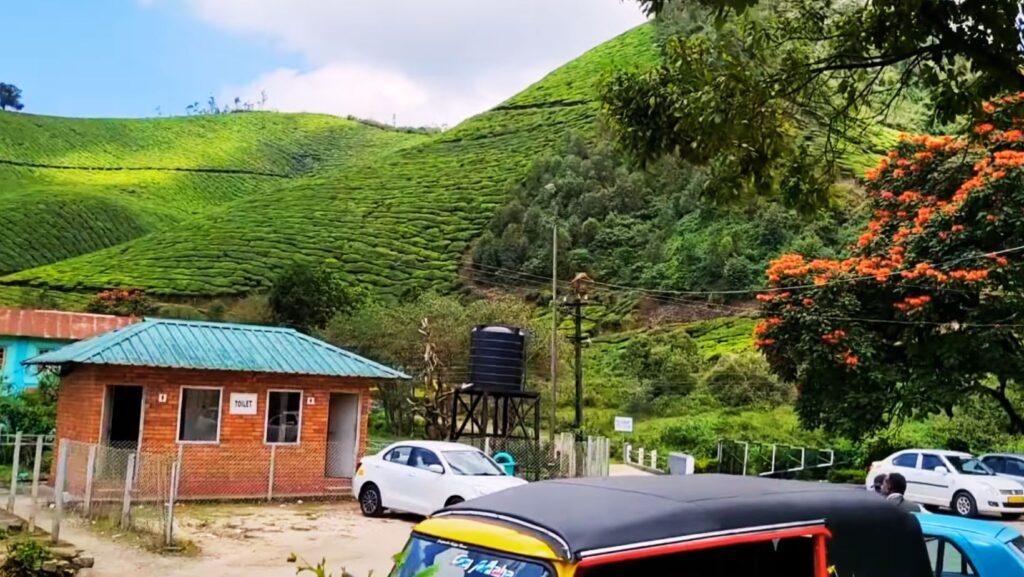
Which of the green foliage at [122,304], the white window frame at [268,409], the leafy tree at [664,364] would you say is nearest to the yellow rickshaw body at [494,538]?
the white window frame at [268,409]

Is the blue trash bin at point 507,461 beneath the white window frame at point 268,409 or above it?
beneath

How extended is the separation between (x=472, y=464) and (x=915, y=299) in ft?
42.0

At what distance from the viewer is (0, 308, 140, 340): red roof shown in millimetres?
38688

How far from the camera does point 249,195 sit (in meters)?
98.4

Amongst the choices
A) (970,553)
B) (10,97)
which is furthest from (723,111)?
(10,97)

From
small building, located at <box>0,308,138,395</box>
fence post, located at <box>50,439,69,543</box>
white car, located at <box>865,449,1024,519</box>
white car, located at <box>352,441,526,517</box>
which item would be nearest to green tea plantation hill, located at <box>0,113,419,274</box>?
small building, located at <box>0,308,138,395</box>

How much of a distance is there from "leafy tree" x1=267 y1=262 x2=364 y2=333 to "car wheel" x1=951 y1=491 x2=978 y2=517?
2939 cm

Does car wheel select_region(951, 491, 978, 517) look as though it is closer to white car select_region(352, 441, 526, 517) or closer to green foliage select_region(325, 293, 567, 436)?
white car select_region(352, 441, 526, 517)

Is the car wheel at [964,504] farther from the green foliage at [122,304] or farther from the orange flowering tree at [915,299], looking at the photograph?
the green foliage at [122,304]

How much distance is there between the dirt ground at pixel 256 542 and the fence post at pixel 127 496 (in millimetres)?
290

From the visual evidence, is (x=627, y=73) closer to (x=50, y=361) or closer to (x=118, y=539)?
(x=118, y=539)

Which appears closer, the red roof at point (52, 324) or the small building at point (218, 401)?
the small building at point (218, 401)

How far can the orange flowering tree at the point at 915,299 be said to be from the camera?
2092 cm

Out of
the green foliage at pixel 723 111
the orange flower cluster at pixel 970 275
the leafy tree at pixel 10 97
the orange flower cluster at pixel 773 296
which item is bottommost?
the green foliage at pixel 723 111
